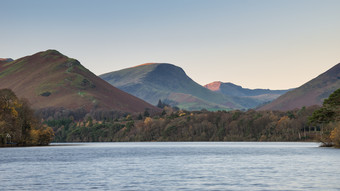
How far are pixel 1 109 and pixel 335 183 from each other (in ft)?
496

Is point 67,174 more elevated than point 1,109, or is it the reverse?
point 1,109

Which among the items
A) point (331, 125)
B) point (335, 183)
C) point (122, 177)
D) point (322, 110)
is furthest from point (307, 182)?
point (331, 125)

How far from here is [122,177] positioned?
7425 cm

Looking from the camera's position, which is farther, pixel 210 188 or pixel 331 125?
pixel 331 125

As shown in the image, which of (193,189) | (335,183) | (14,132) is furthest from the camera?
(14,132)

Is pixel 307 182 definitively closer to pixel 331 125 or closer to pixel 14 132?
pixel 331 125

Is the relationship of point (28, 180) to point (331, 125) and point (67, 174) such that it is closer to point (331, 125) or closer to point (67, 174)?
point (67, 174)

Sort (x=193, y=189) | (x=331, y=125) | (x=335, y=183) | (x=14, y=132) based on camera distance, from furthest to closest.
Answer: (x=14, y=132)
(x=331, y=125)
(x=335, y=183)
(x=193, y=189)

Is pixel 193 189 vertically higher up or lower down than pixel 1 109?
lower down

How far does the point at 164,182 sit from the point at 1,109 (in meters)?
137

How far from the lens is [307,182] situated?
64.2 meters

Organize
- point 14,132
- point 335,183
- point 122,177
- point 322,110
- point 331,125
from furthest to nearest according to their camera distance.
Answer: point 14,132 → point 331,125 → point 322,110 → point 122,177 → point 335,183

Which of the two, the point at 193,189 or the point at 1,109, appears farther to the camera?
the point at 1,109

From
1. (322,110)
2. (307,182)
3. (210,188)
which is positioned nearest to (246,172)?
(307,182)
